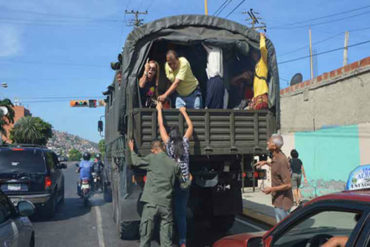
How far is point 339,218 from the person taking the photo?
2.68 metres

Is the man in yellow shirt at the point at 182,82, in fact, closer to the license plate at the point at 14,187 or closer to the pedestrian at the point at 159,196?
the pedestrian at the point at 159,196

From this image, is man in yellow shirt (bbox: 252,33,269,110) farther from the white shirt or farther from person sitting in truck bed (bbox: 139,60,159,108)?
person sitting in truck bed (bbox: 139,60,159,108)

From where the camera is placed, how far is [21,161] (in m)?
8.90

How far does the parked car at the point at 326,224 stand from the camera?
2.20 meters

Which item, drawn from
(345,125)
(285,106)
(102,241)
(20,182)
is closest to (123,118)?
(102,241)

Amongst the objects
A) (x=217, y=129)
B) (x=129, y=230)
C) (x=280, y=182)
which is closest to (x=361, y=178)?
(x=280, y=182)

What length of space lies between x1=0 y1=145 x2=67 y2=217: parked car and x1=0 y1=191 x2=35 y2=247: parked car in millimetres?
4263

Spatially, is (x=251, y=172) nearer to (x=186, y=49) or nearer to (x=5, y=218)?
(x=186, y=49)

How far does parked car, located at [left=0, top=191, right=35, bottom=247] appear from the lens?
145 inches

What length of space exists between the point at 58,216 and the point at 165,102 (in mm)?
4997

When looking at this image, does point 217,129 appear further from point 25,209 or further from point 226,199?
point 25,209

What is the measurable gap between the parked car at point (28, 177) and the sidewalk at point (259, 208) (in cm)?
480

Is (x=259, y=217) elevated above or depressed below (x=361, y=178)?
below

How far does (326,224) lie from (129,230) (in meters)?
4.72
